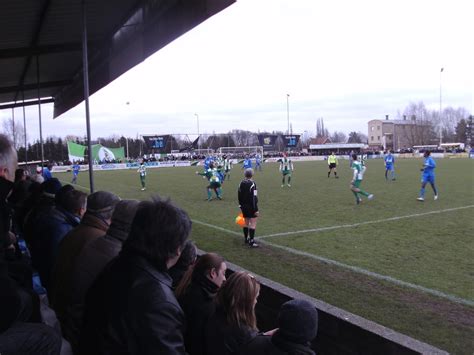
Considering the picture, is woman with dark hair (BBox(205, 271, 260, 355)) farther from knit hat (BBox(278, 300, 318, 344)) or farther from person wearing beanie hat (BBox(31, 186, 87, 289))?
person wearing beanie hat (BBox(31, 186, 87, 289))

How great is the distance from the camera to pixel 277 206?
15.3 metres

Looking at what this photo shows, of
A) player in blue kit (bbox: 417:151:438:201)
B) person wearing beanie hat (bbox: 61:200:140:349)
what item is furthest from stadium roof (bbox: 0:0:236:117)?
player in blue kit (bbox: 417:151:438:201)

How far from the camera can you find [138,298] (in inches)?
70.1

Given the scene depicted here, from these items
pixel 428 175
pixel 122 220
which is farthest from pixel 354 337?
pixel 428 175

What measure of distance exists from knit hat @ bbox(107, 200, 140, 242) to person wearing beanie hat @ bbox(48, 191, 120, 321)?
0.20m

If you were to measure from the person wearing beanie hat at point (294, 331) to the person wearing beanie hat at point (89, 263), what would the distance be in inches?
47.1

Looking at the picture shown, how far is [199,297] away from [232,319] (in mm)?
257

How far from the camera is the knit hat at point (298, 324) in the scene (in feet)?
7.15

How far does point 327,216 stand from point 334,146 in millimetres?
90714

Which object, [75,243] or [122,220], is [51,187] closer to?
[75,243]

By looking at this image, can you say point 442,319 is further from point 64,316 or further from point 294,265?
point 64,316

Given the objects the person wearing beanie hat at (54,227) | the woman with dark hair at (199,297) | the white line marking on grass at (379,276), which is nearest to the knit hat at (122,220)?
the woman with dark hair at (199,297)

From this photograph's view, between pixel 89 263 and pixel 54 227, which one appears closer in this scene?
pixel 89 263

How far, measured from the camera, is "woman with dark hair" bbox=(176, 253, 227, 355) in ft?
8.09
